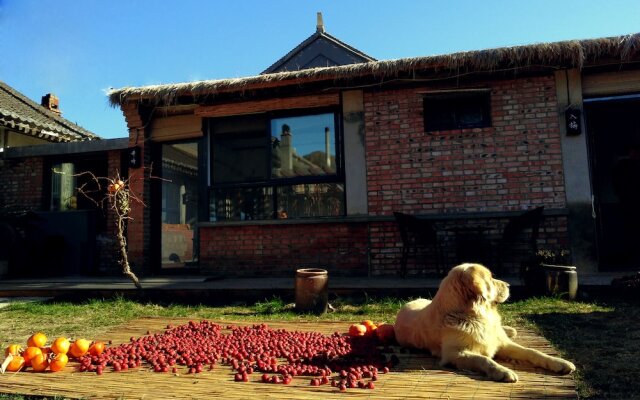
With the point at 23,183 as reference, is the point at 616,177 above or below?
below

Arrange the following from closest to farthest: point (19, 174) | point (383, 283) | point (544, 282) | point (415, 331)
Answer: point (415, 331) < point (544, 282) < point (383, 283) < point (19, 174)

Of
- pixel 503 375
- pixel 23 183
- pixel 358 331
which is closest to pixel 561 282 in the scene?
pixel 358 331

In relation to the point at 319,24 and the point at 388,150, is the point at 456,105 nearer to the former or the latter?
the point at 388,150

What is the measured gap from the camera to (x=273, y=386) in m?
2.59

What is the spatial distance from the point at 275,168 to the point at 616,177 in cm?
646

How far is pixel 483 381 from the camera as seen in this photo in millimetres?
2521

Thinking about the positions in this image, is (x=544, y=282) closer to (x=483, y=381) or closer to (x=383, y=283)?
(x=383, y=283)

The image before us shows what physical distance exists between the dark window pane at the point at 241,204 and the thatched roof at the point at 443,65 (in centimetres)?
183

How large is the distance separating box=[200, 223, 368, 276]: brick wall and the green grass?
1.51 m

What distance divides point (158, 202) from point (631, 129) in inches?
378

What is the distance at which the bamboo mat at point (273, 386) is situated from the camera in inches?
93.7

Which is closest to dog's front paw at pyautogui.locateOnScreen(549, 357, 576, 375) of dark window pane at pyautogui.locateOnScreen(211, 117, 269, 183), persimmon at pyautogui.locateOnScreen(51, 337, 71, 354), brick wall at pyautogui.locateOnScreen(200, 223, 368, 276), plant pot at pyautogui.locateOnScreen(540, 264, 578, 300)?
plant pot at pyautogui.locateOnScreen(540, 264, 578, 300)

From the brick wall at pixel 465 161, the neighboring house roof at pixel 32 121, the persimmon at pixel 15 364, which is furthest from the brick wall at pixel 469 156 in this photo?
the neighboring house roof at pixel 32 121

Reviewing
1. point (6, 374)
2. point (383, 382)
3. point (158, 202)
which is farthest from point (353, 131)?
point (6, 374)
